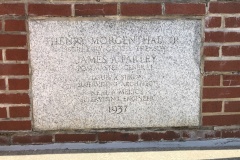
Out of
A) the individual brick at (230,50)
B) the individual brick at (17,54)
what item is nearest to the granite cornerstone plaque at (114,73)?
the individual brick at (17,54)

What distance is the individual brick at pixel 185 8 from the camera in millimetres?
2389

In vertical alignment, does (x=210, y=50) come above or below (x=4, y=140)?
above

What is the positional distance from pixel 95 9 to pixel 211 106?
883mm

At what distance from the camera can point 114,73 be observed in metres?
2.44

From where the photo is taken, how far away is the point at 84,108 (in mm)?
2463

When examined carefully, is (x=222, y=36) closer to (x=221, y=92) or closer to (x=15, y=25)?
(x=221, y=92)

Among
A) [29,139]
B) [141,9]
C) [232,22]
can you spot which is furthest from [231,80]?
[29,139]

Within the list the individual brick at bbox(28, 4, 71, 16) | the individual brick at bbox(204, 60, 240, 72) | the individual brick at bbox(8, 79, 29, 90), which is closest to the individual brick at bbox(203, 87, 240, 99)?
the individual brick at bbox(204, 60, 240, 72)

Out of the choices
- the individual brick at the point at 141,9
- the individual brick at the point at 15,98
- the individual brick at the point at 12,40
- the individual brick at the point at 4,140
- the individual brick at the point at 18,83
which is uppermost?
the individual brick at the point at 141,9

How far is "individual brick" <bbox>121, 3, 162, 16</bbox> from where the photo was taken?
7.79 feet

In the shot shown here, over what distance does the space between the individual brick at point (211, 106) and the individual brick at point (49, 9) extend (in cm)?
95

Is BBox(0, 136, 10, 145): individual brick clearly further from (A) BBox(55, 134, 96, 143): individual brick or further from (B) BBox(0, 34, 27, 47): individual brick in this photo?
(B) BBox(0, 34, 27, 47): individual brick

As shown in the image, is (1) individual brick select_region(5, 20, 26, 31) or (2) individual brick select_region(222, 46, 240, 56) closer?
(1) individual brick select_region(5, 20, 26, 31)

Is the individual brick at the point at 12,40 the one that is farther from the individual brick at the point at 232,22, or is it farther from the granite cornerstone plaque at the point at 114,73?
the individual brick at the point at 232,22
